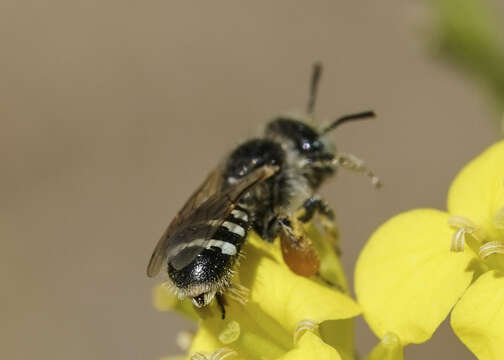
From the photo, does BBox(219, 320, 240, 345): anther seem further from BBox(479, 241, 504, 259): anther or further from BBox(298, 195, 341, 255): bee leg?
BBox(479, 241, 504, 259): anther

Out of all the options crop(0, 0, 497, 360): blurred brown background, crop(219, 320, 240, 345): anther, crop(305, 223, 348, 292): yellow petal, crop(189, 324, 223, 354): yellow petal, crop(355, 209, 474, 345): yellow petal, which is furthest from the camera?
crop(0, 0, 497, 360): blurred brown background

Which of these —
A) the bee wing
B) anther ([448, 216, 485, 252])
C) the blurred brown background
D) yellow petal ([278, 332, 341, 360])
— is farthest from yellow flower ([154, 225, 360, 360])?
the blurred brown background

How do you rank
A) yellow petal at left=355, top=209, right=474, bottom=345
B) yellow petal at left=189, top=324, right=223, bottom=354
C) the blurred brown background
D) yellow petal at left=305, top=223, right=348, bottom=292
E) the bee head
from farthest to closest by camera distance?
the blurred brown background < the bee head < yellow petal at left=305, top=223, right=348, bottom=292 < yellow petal at left=189, top=324, right=223, bottom=354 < yellow petal at left=355, top=209, right=474, bottom=345

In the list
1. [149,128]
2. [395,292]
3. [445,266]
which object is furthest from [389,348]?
[149,128]

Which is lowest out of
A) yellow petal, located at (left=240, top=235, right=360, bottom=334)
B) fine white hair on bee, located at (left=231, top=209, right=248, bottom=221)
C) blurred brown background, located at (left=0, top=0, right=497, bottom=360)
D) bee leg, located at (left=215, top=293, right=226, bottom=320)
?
blurred brown background, located at (left=0, top=0, right=497, bottom=360)

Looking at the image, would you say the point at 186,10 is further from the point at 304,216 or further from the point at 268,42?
the point at 304,216

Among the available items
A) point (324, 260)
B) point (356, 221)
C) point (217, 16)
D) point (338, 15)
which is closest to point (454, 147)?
point (356, 221)
